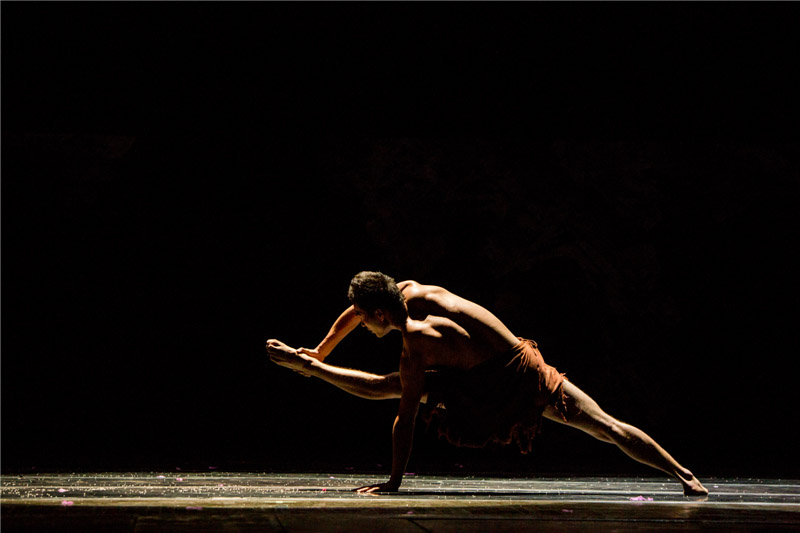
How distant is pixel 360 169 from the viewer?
20.3ft

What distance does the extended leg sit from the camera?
343 cm

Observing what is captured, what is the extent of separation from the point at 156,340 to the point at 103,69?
182cm

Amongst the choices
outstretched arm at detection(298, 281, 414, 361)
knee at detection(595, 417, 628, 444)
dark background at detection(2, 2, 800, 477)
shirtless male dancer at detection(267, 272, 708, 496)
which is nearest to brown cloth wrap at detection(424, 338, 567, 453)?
shirtless male dancer at detection(267, 272, 708, 496)

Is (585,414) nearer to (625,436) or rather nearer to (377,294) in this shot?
(625,436)

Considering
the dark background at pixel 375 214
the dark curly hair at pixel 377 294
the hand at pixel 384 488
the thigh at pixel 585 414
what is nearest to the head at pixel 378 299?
the dark curly hair at pixel 377 294

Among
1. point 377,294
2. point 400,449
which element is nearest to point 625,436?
point 400,449

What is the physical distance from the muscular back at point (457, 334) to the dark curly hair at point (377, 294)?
11 centimetres

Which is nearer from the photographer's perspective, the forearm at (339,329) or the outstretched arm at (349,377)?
the outstretched arm at (349,377)

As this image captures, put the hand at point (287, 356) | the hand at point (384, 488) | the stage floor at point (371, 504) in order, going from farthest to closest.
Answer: the hand at point (287, 356), the hand at point (384, 488), the stage floor at point (371, 504)

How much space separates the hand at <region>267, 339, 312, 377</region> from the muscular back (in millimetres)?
526

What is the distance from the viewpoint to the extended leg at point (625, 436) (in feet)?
11.3

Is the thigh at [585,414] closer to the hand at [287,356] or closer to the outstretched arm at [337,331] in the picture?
the outstretched arm at [337,331]

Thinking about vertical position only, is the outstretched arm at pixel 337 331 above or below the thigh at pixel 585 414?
above

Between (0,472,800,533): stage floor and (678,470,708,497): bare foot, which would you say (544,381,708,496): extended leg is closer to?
(678,470,708,497): bare foot
